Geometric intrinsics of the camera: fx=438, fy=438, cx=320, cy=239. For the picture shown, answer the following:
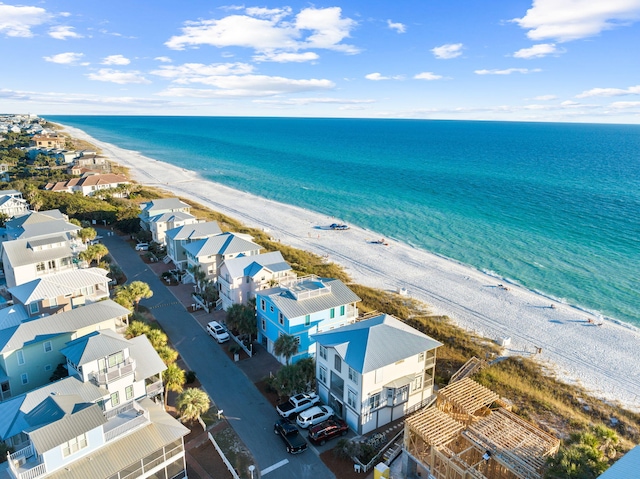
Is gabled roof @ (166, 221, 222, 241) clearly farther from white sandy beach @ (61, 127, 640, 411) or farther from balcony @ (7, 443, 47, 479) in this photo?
balcony @ (7, 443, 47, 479)

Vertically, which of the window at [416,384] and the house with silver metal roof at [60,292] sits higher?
the house with silver metal roof at [60,292]

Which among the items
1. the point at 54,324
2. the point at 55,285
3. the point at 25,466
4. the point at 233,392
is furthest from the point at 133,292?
the point at 25,466

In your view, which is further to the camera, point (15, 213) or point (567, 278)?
point (15, 213)

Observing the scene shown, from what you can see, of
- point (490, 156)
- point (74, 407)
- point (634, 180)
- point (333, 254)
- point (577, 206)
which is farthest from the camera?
point (490, 156)

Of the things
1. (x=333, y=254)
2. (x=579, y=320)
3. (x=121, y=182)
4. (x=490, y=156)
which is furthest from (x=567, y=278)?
(x=490, y=156)

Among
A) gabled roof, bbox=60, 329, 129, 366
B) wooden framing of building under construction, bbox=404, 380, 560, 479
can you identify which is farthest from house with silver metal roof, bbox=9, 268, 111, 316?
wooden framing of building under construction, bbox=404, 380, 560, 479

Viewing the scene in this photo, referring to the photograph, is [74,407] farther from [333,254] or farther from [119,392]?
[333,254]

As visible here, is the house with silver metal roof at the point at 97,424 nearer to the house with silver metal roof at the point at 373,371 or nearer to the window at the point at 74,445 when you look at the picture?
the window at the point at 74,445

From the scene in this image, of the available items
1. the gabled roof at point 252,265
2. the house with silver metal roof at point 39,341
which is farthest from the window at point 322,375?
the house with silver metal roof at point 39,341
